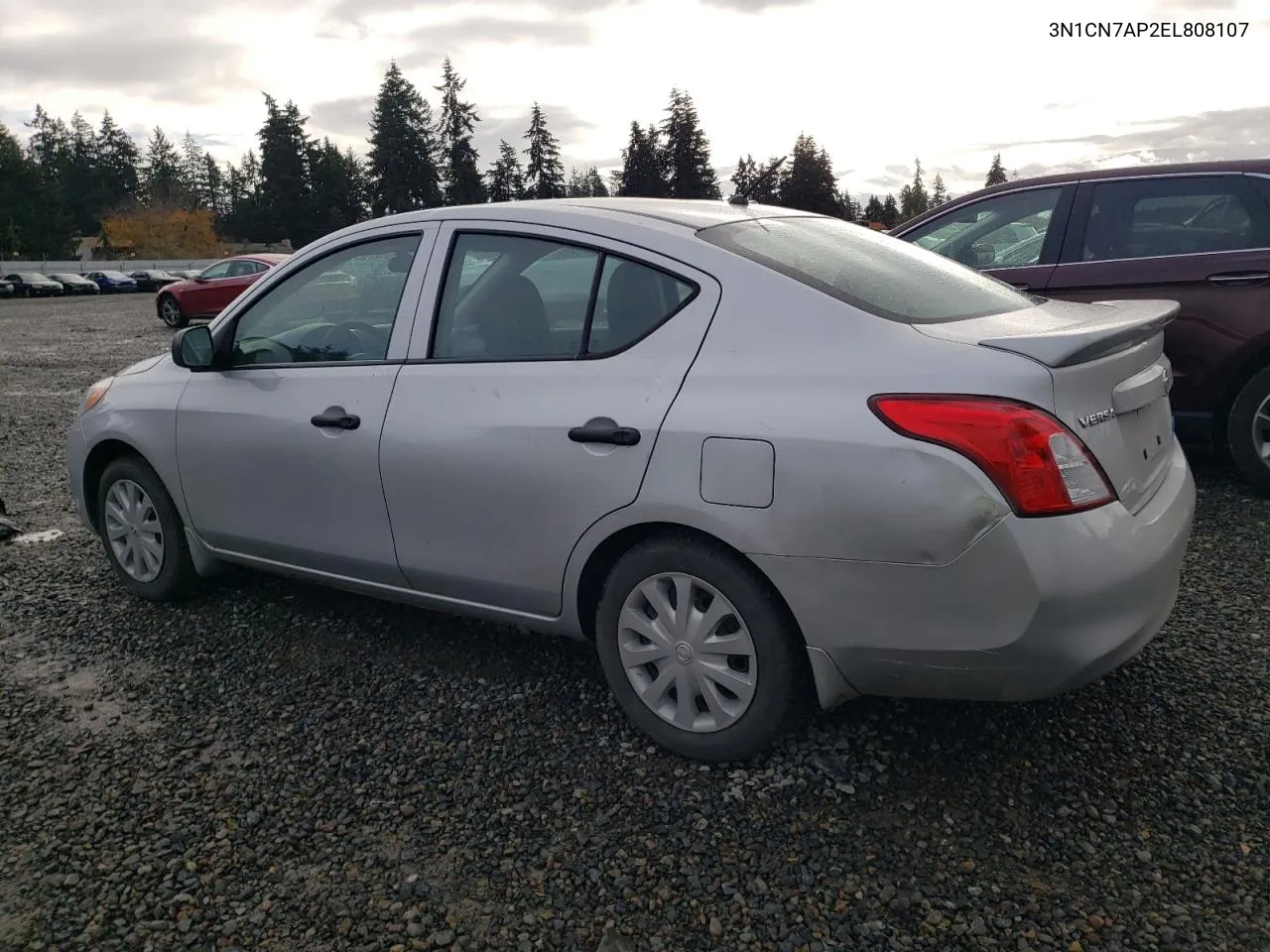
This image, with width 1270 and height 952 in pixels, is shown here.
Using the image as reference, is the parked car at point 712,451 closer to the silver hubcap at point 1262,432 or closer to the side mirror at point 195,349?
the side mirror at point 195,349

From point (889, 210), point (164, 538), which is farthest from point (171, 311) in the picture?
point (889, 210)

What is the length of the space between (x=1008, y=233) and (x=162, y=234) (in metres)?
81.2

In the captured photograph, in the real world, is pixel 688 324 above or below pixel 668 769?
above

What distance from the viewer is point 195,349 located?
153 inches

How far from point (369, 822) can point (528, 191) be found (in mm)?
88691

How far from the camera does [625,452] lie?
2.80 meters

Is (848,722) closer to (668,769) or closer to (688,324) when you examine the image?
(668,769)

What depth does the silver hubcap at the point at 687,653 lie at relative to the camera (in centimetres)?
278

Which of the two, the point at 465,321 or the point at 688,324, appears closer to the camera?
the point at 688,324

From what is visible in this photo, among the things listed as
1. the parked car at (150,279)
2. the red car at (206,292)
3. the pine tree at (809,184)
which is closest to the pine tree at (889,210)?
the pine tree at (809,184)

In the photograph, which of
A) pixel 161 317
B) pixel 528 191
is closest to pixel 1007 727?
pixel 161 317

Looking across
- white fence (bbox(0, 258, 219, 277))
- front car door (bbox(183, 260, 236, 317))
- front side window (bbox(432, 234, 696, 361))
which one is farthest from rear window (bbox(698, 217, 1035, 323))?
white fence (bbox(0, 258, 219, 277))

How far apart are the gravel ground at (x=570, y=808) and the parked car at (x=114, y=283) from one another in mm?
48731

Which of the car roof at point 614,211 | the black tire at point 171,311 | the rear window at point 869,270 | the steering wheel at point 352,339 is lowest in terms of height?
the black tire at point 171,311
